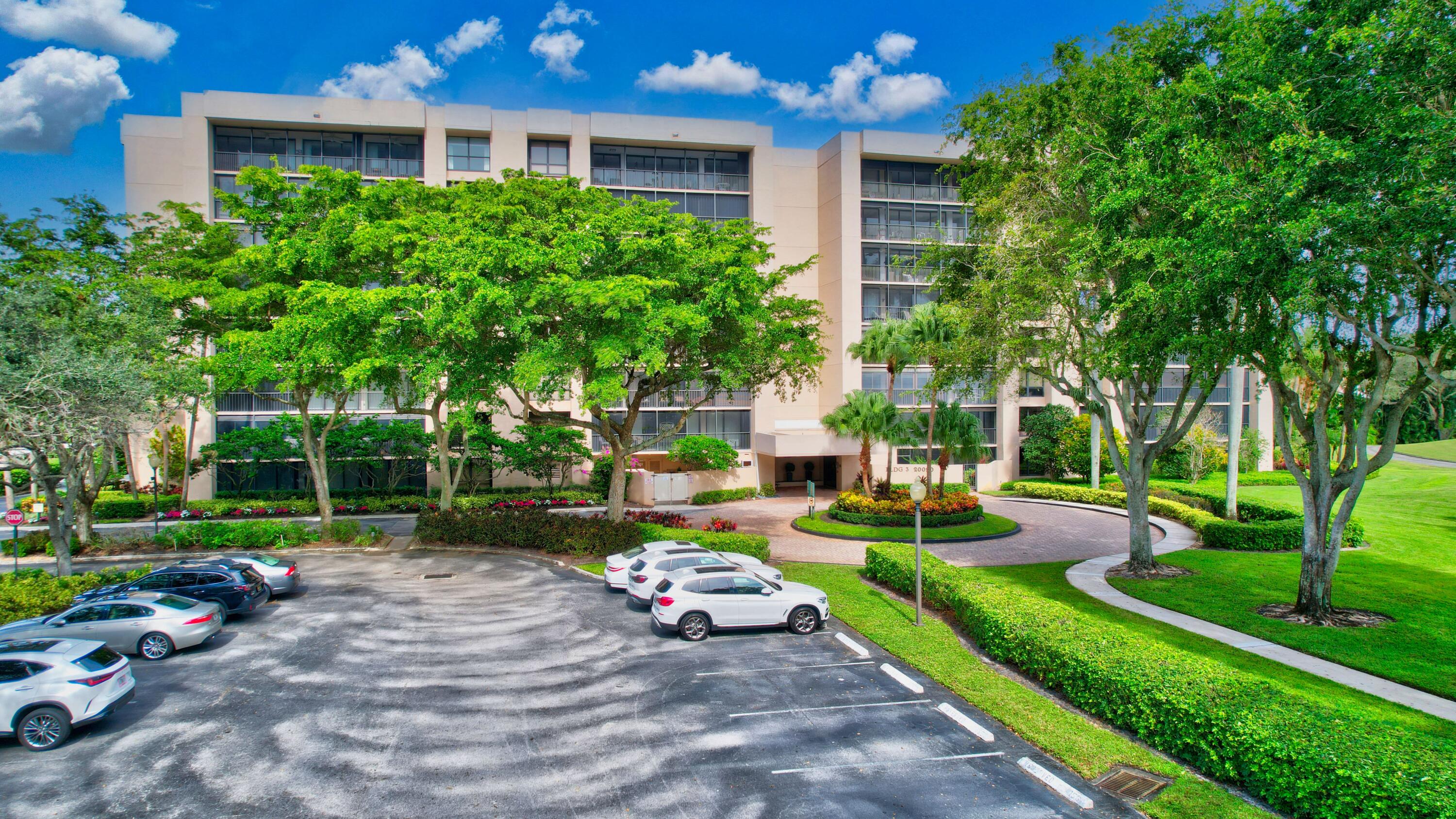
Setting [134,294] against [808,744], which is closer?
[808,744]

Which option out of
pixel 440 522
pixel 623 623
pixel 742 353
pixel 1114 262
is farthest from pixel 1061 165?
pixel 440 522

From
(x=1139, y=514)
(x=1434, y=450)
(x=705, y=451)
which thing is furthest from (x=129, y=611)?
(x=1434, y=450)

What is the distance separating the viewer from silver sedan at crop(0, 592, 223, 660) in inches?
593

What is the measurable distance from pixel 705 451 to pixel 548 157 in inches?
792

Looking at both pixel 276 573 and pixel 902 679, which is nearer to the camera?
pixel 902 679

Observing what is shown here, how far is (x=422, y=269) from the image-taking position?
2309 cm

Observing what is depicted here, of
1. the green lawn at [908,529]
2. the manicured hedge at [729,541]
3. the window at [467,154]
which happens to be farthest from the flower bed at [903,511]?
the window at [467,154]

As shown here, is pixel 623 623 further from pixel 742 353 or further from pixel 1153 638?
pixel 1153 638

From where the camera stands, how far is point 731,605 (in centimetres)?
1644

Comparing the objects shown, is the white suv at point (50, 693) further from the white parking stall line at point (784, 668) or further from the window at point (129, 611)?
the white parking stall line at point (784, 668)

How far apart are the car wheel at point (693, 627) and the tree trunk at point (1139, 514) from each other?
46.2 ft

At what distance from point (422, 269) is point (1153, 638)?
2294 cm

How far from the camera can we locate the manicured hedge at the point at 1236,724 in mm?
8156

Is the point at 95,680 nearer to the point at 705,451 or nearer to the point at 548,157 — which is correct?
the point at 705,451
